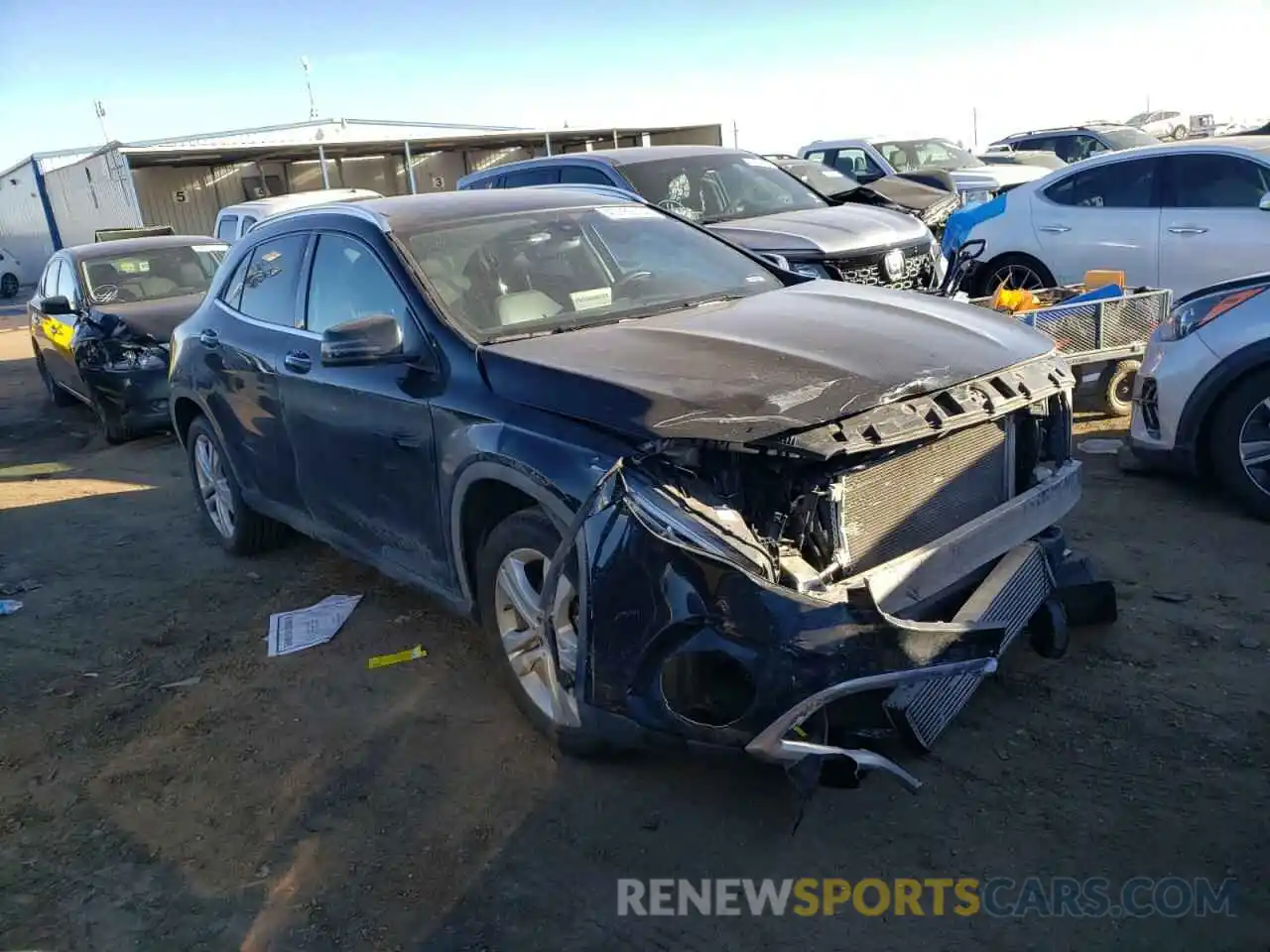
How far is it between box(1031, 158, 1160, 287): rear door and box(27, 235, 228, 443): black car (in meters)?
7.71

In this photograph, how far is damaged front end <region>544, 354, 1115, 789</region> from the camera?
262 centimetres

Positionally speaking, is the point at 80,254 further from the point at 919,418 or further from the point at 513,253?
the point at 919,418

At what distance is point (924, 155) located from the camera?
1688cm

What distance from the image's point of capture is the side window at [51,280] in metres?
10.8

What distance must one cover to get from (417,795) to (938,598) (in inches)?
71.2

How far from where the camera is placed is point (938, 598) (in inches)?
120

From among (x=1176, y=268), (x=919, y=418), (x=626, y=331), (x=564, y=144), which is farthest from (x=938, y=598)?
(x=564, y=144)

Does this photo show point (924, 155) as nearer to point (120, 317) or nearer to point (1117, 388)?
point (1117, 388)

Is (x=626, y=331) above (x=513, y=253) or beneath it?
beneath

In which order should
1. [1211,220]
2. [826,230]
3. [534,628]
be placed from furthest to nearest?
1. [826,230]
2. [1211,220]
3. [534,628]

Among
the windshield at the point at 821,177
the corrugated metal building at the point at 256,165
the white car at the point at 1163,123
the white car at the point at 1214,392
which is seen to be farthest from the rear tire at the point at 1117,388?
the white car at the point at 1163,123

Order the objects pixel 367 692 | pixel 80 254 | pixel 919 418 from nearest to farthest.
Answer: pixel 919 418, pixel 367 692, pixel 80 254

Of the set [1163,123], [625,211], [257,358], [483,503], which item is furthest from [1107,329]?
[1163,123]

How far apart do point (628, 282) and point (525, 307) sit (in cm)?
54
